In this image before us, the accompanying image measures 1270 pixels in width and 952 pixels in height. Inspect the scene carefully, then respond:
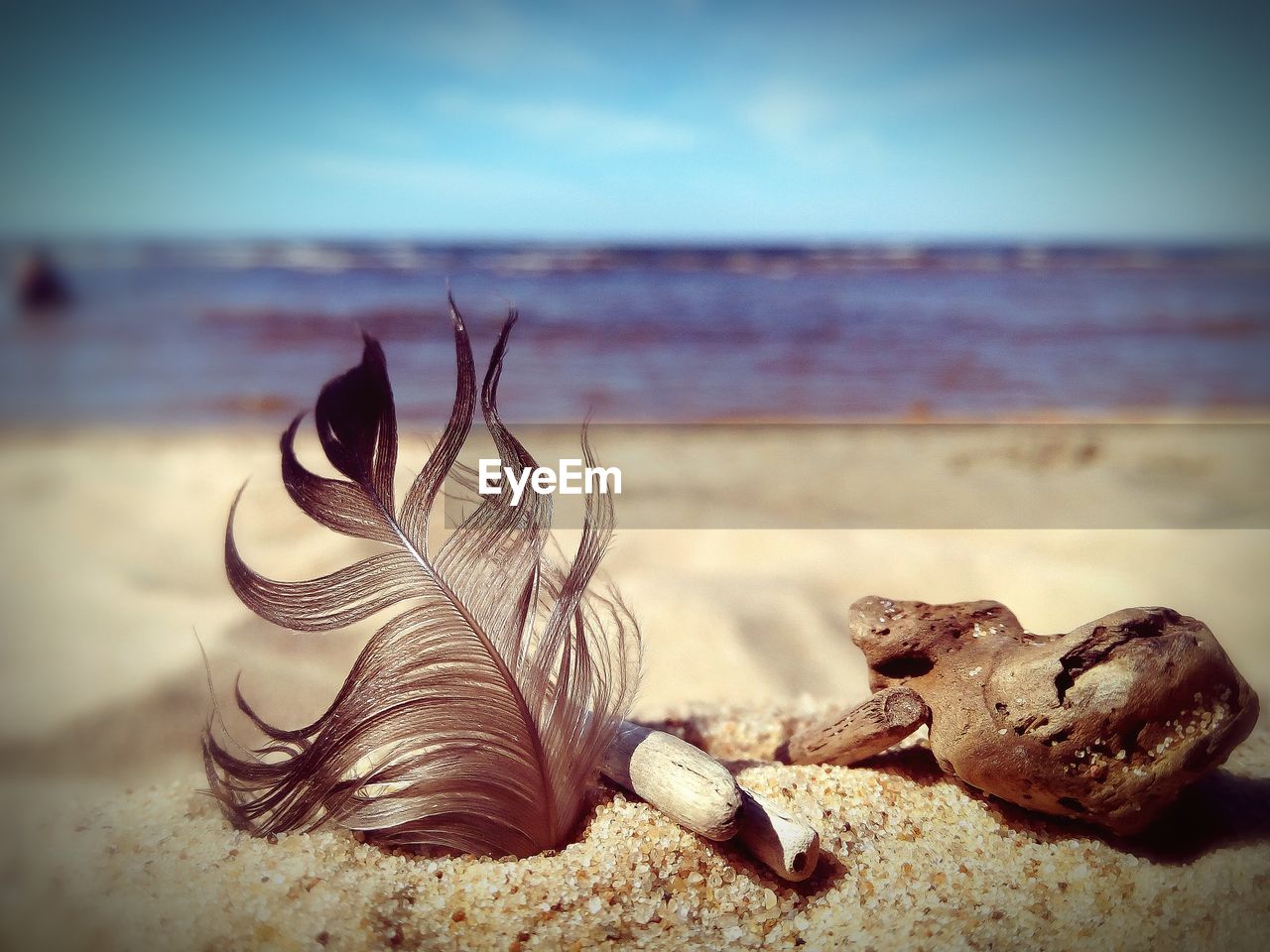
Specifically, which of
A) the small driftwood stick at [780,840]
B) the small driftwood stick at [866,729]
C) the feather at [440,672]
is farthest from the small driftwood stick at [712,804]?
the small driftwood stick at [866,729]

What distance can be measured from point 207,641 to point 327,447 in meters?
1.77

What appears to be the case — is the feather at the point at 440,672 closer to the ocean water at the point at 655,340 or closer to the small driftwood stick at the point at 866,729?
the small driftwood stick at the point at 866,729

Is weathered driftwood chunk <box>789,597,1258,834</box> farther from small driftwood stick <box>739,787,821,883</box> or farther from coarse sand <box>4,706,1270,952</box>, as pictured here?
small driftwood stick <box>739,787,821,883</box>

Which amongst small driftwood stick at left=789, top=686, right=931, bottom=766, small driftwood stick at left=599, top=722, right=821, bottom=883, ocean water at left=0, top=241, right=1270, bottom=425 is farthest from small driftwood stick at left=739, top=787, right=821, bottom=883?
ocean water at left=0, top=241, right=1270, bottom=425

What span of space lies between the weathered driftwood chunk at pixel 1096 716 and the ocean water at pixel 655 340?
9.23ft

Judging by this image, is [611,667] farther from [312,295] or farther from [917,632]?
[312,295]

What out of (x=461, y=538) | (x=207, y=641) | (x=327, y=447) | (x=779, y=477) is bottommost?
(x=207, y=641)

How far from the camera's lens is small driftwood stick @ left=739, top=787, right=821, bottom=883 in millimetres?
1724

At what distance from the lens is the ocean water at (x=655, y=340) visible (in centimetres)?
719

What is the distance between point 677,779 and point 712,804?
0.10 metres

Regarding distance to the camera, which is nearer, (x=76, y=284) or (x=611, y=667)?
(x=611, y=667)

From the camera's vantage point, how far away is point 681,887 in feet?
5.79

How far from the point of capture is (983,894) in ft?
5.81

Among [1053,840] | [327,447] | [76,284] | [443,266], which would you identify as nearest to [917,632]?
[1053,840]
